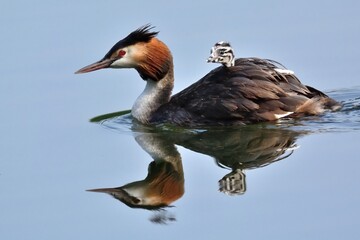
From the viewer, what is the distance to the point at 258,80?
35.5 ft

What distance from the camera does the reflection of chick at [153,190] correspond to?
8.70 metres

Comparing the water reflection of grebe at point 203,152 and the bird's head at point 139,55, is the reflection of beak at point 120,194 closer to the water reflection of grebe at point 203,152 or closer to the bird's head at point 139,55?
the water reflection of grebe at point 203,152

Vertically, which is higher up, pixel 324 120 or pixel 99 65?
pixel 99 65

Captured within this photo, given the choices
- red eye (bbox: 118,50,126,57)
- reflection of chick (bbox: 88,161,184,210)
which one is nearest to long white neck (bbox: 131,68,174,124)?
red eye (bbox: 118,50,126,57)

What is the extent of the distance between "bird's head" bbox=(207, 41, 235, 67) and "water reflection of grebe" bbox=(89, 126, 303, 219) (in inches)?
29.4

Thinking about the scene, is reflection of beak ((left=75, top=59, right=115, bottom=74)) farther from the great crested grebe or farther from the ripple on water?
the ripple on water

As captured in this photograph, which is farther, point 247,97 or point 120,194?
point 247,97

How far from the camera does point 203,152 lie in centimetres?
998

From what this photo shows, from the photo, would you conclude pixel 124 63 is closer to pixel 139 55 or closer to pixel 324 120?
pixel 139 55

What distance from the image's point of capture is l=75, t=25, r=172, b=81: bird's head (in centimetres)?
1132

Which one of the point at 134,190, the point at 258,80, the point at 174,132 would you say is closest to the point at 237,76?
the point at 258,80

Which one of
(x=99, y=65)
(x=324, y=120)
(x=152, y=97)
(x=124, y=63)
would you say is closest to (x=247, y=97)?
(x=324, y=120)

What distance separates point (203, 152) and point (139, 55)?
1.90 m

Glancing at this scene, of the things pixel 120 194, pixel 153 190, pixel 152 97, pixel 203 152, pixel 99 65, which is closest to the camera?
pixel 120 194
